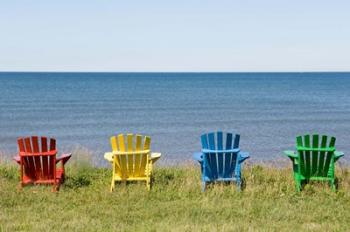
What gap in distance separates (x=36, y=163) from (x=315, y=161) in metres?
4.20

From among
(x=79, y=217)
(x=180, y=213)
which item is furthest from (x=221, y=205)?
(x=79, y=217)

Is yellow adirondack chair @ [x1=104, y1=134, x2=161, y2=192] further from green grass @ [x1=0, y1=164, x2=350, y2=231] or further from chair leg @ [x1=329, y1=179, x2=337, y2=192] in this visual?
chair leg @ [x1=329, y1=179, x2=337, y2=192]

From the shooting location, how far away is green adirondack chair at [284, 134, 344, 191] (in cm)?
800

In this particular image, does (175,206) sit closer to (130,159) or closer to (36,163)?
(130,159)

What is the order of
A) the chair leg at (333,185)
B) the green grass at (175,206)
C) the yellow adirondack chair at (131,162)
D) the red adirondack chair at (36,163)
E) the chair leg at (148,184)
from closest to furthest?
the green grass at (175,206) → the chair leg at (333,185) → the chair leg at (148,184) → the red adirondack chair at (36,163) → the yellow adirondack chair at (131,162)

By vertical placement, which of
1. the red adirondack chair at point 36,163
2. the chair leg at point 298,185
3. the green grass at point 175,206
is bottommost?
the green grass at point 175,206

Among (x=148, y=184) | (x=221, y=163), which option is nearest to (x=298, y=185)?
(x=221, y=163)

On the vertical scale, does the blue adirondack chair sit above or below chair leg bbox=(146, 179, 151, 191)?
above

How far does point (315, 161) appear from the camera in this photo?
8.10m

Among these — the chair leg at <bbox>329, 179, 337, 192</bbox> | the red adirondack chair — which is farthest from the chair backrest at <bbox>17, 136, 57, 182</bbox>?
the chair leg at <bbox>329, 179, 337, 192</bbox>

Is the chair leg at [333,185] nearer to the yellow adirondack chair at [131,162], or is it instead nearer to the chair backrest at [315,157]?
the chair backrest at [315,157]

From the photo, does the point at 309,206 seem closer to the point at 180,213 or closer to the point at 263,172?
the point at 180,213

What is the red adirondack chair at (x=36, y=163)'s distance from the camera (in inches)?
319

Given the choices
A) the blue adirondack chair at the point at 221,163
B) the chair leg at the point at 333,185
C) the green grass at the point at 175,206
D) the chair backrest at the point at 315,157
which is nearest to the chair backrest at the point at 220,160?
the blue adirondack chair at the point at 221,163
